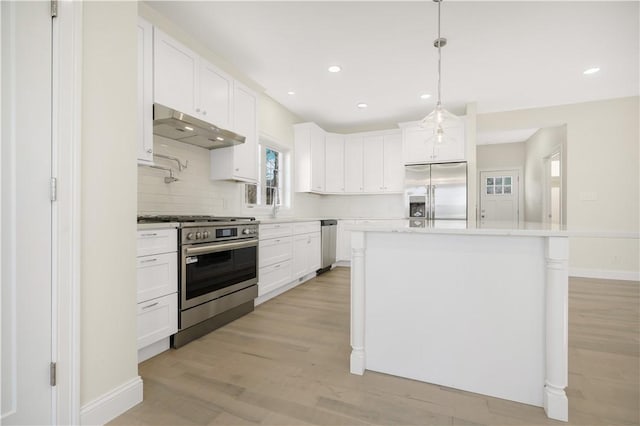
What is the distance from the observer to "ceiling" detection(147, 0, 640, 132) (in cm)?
254

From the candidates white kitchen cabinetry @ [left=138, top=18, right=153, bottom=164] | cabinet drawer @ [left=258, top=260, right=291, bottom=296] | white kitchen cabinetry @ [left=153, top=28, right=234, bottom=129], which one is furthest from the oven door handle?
white kitchen cabinetry @ [left=153, top=28, right=234, bottom=129]

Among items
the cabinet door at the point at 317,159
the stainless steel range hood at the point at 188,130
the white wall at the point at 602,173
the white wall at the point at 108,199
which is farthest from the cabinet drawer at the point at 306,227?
the white wall at the point at 602,173

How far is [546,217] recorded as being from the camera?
6.00 metres

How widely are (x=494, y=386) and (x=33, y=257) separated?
221 cm

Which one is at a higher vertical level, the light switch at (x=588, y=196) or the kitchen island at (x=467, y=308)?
the light switch at (x=588, y=196)

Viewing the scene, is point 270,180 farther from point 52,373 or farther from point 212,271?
point 52,373

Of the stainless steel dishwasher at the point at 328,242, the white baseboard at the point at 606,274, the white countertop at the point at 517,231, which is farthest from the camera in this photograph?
the stainless steel dishwasher at the point at 328,242

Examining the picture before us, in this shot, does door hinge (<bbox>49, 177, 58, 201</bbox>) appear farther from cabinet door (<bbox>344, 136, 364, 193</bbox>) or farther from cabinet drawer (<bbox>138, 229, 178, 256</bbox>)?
cabinet door (<bbox>344, 136, 364, 193</bbox>)

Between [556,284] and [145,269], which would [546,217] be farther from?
[145,269]

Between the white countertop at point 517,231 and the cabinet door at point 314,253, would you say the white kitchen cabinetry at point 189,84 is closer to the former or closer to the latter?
the white countertop at point 517,231

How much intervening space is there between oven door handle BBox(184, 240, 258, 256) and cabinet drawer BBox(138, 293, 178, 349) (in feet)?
1.05

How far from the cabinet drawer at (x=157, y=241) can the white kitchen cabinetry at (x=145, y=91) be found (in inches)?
23.8

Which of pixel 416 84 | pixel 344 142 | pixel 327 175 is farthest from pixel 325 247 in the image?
pixel 416 84

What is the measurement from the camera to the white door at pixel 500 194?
7.15 meters
